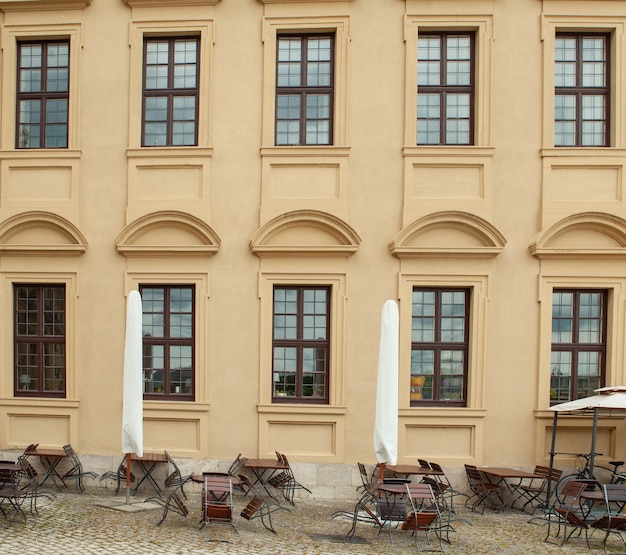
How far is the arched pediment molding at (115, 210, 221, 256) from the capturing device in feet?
40.6

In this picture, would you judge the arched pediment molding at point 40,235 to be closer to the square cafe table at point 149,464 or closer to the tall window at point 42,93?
the tall window at point 42,93

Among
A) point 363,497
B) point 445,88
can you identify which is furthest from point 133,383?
point 445,88

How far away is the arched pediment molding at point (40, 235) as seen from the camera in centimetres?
1259

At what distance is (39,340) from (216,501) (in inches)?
190

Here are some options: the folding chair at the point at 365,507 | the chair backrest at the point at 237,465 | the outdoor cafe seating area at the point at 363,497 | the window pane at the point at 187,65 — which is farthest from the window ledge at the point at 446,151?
the chair backrest at the point at 237,465

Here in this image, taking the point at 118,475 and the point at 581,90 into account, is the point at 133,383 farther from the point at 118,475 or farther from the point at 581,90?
the point at 581,90

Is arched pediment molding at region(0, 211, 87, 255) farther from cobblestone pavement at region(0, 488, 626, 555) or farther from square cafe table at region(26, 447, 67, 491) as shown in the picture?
cobblestone pavement at region(0, 488, 626, 555)

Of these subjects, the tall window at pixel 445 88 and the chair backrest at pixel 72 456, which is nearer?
the chair backrest at pixel 72 456

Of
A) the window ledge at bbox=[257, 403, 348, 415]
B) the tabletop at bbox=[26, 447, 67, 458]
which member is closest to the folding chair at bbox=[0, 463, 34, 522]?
the tabletop at bbox=[26, 447, 67, 458]

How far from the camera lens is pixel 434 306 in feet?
40.8

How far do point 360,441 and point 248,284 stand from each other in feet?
10.4

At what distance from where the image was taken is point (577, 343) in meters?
12.3

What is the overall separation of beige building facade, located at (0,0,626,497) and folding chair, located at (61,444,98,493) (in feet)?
1.10

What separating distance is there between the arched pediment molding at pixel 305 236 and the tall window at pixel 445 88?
80.9 inches
